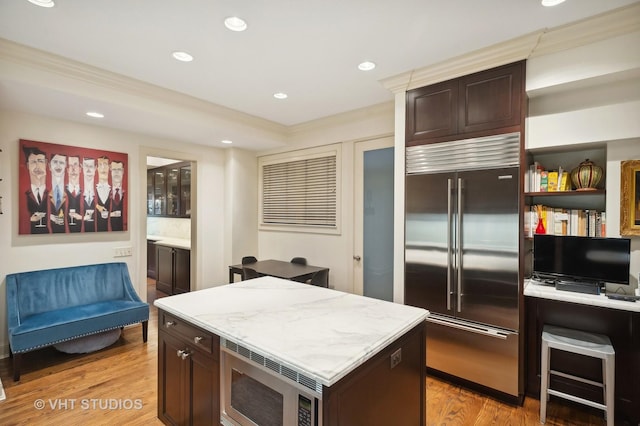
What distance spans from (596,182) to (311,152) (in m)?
3.14

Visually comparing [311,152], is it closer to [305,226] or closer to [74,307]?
[305,226]

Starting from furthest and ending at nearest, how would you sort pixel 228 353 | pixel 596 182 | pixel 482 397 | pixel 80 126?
pixel 80 126
pixel 482 397
pixel 596 182
pixel 228 353

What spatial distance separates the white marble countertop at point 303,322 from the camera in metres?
1.26

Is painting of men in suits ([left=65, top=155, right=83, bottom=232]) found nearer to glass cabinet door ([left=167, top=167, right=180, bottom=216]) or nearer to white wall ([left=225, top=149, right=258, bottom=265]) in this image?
white wall ([left=225, top=149, right=258, bottom=265])

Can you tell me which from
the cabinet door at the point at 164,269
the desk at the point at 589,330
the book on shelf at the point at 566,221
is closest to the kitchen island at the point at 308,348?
the desk at the point at 589,330

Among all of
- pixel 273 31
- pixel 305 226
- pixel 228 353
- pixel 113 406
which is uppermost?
pixel 273 31

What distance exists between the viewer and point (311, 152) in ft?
14.7

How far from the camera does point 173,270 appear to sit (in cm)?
529

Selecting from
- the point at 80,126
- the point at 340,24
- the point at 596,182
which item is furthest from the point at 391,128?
the point at 80,126

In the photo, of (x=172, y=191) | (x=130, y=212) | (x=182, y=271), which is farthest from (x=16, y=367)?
(x=172, y=191)

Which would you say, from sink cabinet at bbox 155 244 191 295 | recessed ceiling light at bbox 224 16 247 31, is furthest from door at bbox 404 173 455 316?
sink cabinet at bbox 155 244 191 295

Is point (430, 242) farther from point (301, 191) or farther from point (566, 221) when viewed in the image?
point (301, 191)

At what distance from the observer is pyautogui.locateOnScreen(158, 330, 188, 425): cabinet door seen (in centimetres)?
185

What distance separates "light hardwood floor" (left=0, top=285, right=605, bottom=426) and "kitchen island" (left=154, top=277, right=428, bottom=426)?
648 mm
